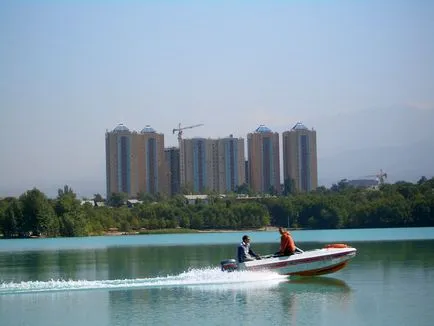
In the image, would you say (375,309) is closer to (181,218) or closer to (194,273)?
(194,273)

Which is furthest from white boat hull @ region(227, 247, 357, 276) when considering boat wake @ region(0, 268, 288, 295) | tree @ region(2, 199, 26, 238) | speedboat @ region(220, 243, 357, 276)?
tree @ region(2, 199, 26, 238)

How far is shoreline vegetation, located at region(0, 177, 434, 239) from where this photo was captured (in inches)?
4555

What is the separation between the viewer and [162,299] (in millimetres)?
27906

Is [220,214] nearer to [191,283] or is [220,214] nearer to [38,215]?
[38,215]

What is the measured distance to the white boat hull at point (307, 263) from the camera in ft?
102

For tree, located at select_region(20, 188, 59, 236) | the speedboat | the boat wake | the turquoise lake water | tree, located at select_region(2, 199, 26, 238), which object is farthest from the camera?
tree, located at select_region(2, 199, 26, 238)

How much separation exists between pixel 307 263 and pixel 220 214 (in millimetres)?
103645

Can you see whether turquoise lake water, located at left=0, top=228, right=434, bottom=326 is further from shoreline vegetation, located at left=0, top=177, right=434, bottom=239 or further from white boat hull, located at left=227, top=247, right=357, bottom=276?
shoreline vegetation, located at left=0, top=177, right=434, bottom=239

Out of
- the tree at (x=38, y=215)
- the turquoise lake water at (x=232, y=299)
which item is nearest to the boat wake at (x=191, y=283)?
the turquoise lake water at (x=232, y=299)

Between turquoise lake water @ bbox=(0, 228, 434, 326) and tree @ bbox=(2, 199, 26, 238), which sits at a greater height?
tree @ bbox=(2, 199, 26, 238)

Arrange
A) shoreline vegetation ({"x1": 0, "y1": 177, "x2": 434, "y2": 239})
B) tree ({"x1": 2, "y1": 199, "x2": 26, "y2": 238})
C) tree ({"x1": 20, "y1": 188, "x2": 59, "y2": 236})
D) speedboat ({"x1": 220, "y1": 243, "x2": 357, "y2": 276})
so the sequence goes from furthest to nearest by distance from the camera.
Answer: shoreline vegetation ({"x1": 0, "y1": 177, "x2": 434, "y2": 239}) < tree ({"x1": 2, "y1": 199, "x2": 26, "y2": 238}) < tree ({"x1": 20, "y1": 188, "x2": 59, "y2": 236}) < speedboat ({"x1": 220, "y1": 243, "x2": 357, "y2": 276})

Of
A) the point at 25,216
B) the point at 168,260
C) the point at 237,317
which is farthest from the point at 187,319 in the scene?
the point at 25,216

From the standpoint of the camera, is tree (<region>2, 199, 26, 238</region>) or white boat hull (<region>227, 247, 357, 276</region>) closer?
white boat hull (<region>227, 247, 357, 276</region>)

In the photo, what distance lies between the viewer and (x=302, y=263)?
31547 mm
